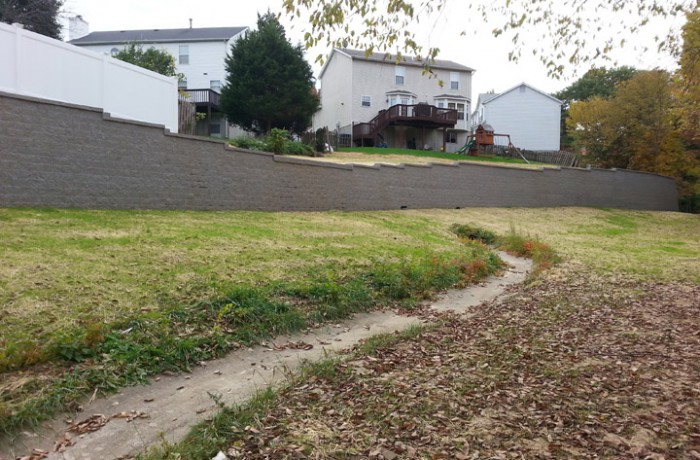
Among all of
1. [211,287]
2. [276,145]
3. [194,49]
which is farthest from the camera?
[194,49]

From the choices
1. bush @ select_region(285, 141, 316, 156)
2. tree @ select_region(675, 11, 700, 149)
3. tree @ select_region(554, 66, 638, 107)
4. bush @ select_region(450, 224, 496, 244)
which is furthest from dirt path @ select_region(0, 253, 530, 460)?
tree @ select_region(554, 66, 638, 107)

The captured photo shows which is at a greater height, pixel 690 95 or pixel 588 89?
pixel 588 89

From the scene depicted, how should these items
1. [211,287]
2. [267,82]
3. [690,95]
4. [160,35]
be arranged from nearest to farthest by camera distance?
[211,287], [690,95], [267,82], [160,35]

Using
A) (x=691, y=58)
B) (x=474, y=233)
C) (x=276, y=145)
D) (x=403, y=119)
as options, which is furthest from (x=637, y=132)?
(x=276, y=145)

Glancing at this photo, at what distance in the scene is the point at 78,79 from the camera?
38.4 ft

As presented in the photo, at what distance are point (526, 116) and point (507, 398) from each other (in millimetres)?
44274

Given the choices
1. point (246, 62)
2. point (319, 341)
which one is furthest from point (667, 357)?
point (246, 62)

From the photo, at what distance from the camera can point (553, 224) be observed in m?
18.7

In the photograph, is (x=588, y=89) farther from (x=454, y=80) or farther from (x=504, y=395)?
(x=504, y=395)

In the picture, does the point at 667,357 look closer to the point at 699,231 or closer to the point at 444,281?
the point at 444,281

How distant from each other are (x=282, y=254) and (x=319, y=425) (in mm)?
4764

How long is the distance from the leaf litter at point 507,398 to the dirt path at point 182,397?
496 millimetres

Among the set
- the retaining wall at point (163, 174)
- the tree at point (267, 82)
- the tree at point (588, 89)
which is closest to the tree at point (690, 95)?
the retaining wall at point (163, 174)

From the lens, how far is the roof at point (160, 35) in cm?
3628
